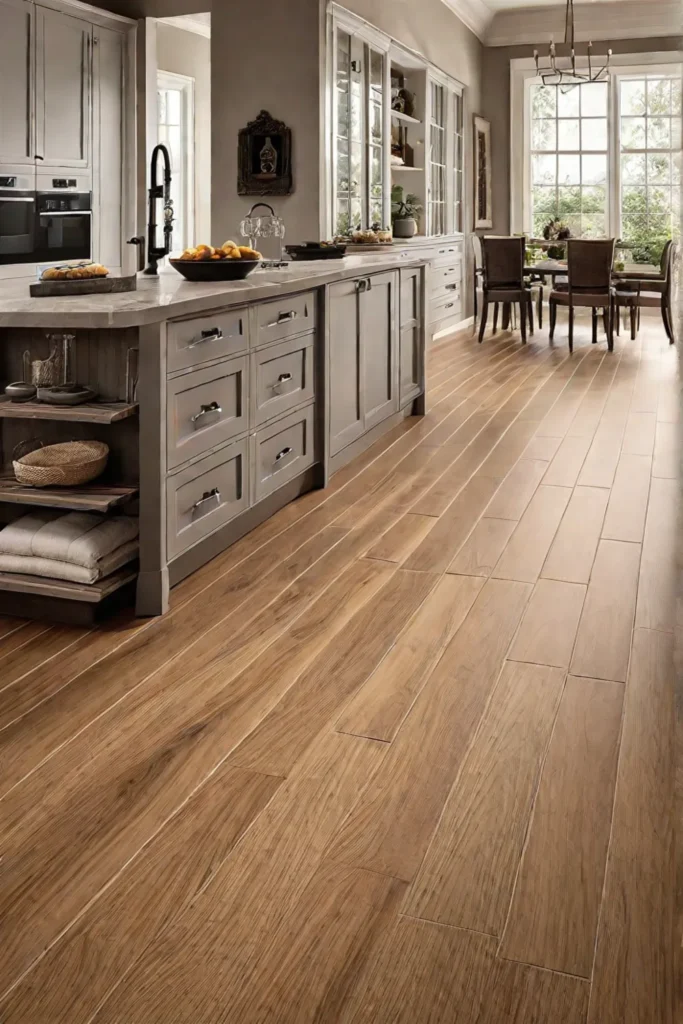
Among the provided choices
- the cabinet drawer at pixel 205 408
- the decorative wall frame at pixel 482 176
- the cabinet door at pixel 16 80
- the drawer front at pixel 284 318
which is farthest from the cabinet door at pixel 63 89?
the decorative wall frame at pixel 482 176

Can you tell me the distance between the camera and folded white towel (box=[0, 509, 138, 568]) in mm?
2641

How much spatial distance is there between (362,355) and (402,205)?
16.0ft

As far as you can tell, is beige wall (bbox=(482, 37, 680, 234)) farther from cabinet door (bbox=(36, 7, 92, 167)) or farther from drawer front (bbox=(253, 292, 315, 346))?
drawer front (bbox=(253, 292, 315, 346))

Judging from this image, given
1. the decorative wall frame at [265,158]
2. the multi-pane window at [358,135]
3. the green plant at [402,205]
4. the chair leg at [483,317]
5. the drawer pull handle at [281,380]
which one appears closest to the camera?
the drawer pull handle at [281,380]

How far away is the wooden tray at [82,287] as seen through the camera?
3059mm

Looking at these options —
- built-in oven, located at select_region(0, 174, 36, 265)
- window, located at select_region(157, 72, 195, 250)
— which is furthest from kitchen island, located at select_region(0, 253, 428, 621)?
window, located at select_region(157, 72, 195, 250)

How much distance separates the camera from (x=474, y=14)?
416 inches

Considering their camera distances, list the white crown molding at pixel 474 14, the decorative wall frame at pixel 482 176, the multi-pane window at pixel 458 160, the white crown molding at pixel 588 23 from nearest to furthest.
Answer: the white crown molding at pixel 474 14 < the multi-pane window at pixel 458 160 < the white crown molding at pixel 588 23 < the decorative wall frame at pixel 482 176

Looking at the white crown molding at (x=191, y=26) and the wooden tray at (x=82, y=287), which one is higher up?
the white crown molding at (x=191, y=26)

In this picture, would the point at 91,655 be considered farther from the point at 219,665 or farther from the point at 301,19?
the point at 301,19

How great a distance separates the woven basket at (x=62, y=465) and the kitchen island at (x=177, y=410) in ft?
0.11

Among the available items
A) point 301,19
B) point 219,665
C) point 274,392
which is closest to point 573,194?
point 301,19

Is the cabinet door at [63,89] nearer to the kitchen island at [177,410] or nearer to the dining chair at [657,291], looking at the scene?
the kitchen island at [177,410]

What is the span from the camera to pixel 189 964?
1409mm
